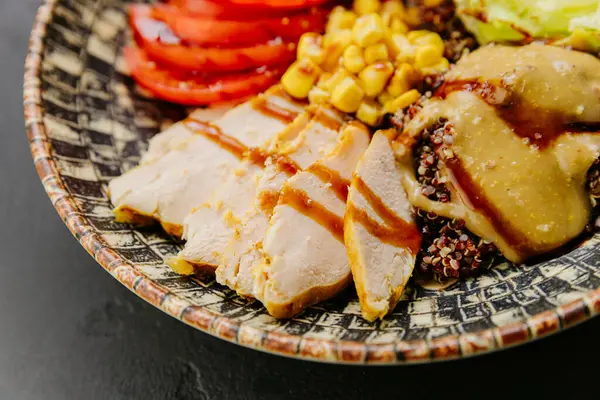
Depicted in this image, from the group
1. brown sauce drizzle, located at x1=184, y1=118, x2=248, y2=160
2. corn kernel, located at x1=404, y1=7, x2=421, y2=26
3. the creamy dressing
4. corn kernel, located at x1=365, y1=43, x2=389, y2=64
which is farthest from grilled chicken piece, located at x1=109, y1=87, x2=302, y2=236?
the creamy dressing

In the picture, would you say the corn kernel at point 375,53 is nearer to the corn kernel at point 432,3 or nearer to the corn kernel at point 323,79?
the corn kernel at point 323,79

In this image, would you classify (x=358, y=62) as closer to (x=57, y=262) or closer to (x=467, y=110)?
(x=467, y=110)

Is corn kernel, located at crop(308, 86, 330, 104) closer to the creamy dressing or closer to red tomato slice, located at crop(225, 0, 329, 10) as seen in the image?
red tomato slice, located at crop(225, 0, 329, 10)

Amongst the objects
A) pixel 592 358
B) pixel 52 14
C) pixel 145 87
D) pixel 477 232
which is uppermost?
pixel 52 14

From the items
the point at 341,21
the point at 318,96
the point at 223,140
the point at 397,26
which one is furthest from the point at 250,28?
the point at 397,26

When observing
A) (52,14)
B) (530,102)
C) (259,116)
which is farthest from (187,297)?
(52,14)

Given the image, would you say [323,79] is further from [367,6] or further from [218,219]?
[218,219]

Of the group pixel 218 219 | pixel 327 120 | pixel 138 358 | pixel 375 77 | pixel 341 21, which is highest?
pixel 341 21
